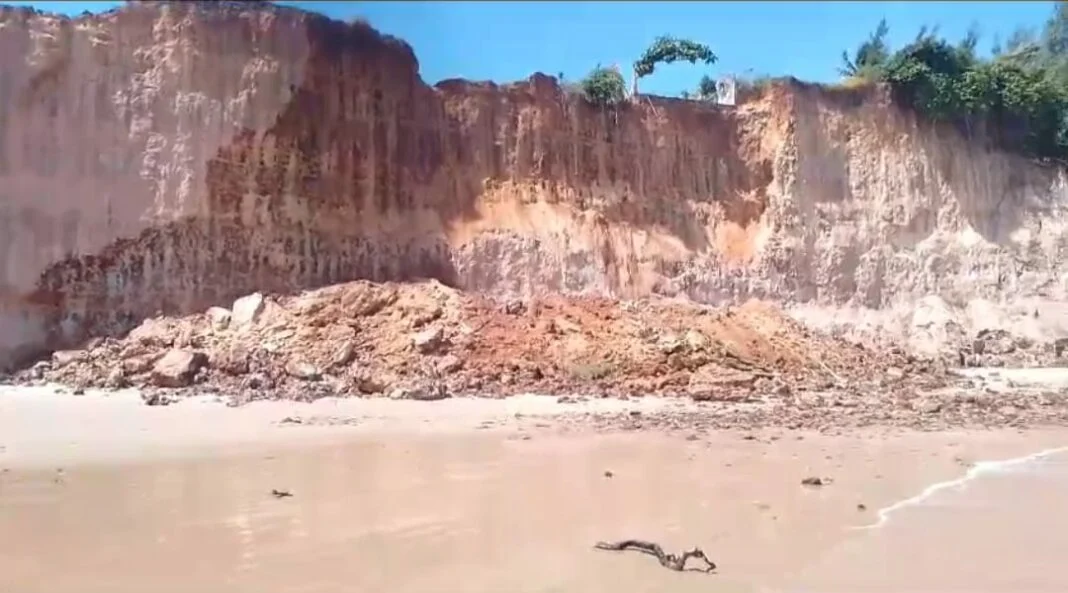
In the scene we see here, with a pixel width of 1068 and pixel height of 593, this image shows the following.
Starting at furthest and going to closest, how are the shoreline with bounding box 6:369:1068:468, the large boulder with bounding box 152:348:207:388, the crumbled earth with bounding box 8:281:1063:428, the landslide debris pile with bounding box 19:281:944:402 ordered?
the landslide debris pile with bounding box 19:281:944:402 < the crumbled earth with bounding box 8:281:1063:428 < the large boulder with bounding box 152:348:207:388 < the shoreline with bounding box 6:369:1068:468

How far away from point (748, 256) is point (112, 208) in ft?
45.4

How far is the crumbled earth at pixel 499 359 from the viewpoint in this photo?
1367 centimetres

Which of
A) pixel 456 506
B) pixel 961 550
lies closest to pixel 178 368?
pixel 456 506

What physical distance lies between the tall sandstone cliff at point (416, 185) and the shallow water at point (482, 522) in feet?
30.0

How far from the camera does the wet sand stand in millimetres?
4574

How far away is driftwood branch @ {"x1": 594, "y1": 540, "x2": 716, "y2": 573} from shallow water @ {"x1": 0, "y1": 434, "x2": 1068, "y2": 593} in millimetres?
64

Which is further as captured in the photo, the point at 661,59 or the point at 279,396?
the point at 661,59

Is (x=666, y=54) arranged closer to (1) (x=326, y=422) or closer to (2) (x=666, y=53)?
(2) (x=666, y=53)

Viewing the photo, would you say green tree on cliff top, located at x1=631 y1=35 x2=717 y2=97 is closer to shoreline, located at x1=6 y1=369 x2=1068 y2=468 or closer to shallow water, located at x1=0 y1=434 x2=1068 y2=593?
shoreline, located at x1=6 y1=369 x2=1068 y2=468

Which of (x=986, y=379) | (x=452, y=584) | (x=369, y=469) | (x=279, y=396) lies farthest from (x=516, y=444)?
(x=986, y=379)

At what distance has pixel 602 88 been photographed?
2236 cm

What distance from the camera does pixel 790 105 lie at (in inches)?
933

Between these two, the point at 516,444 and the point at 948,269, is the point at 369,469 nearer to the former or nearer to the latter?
the point at 516,444

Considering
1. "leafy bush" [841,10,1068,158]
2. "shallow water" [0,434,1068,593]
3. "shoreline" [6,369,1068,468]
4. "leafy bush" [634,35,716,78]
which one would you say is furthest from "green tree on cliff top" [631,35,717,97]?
"shallow water" [0,434,1068,593]
